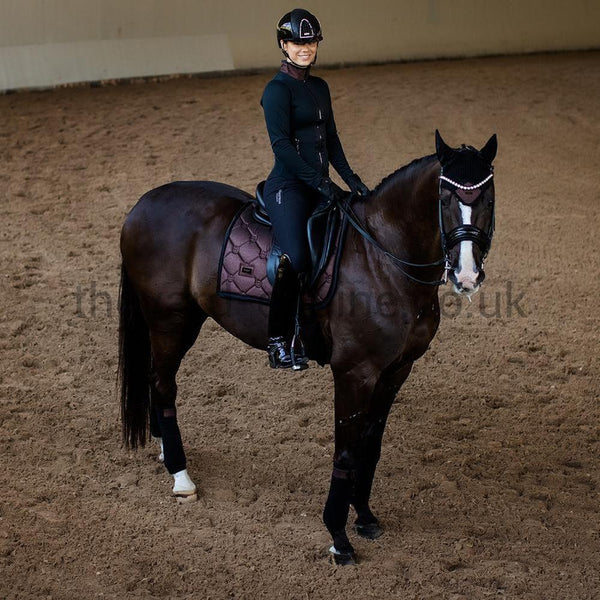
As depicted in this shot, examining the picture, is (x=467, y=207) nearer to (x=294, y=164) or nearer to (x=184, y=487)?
(x=294, y=164)

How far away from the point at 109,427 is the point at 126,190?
4.25 meters

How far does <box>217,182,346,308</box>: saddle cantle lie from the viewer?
417 centimetres

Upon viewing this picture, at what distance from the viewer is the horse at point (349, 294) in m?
3.63

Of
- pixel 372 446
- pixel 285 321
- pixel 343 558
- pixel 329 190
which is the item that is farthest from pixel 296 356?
pixel 343 558

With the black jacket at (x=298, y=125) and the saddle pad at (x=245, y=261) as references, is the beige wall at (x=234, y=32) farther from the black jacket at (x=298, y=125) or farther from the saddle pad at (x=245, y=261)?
the black jacket at (x=298, y=125)

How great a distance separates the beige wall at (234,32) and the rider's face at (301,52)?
8.39m

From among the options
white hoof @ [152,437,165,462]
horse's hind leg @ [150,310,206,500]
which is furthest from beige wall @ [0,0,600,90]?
horse's hind leg @ [150,310,206,500]

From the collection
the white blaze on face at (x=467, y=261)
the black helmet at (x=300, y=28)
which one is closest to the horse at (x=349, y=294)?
the white blaze on face at (x=467, y=261)

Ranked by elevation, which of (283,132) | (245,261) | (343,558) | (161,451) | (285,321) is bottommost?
(343,558)

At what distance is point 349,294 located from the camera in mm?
4141

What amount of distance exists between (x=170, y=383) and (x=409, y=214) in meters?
1.85

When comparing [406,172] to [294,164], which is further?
[294,164]

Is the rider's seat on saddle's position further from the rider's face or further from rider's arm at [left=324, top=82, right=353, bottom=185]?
the rider's face

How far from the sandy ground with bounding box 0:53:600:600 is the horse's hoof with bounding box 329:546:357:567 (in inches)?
2.3
